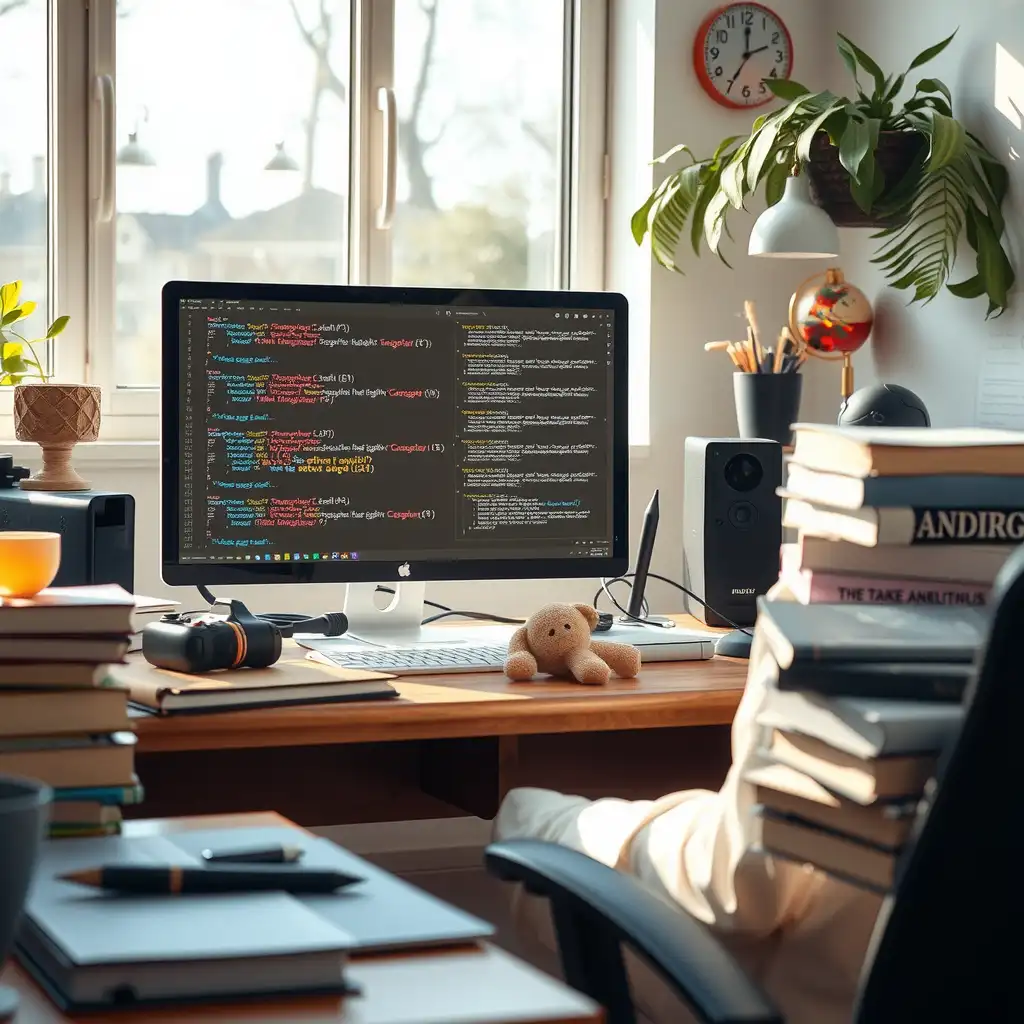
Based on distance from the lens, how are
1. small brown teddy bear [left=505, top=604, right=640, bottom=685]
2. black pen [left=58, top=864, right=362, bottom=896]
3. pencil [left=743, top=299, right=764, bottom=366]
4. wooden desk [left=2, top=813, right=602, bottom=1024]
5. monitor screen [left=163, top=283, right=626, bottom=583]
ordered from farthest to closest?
pencil [left=743, top=299, right=764, bottom=366] < monitor screen [left=163, top=283, right=626, bottom=583] < small brown teddy bear [left=505, top=604, right=640, bottom=685] < black pen [left=58, top=864, right=362, bottom=896] < wooden desk [left=2, top=813, right=602, bottom=1024]

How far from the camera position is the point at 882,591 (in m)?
1.14

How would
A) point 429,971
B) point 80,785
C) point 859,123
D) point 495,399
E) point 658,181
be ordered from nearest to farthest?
1. point 429,971
2. point 80,785
3. point 495,399
4. point 859,123
5. point 658,181

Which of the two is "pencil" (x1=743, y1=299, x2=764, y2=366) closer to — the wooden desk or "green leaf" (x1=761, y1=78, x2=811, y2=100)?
"green leaf" (x1=761, y1=78, x2=811, y2=100)

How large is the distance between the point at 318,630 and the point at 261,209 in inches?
54.0

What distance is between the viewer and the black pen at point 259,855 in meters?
1.00

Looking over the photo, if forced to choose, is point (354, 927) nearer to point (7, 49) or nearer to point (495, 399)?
point (495, 399)

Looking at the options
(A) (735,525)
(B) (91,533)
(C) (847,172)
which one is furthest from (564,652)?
(C) (847,172)

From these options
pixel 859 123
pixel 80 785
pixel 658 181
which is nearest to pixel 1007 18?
pixel 859 123

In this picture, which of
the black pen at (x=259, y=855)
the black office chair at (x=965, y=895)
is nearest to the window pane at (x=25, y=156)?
the black pen at (x=259, y=855)

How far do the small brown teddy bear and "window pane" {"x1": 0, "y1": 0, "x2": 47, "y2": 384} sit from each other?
1541 millimetres

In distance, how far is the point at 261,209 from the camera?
3195 millimetres

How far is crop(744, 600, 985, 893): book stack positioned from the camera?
93 cm

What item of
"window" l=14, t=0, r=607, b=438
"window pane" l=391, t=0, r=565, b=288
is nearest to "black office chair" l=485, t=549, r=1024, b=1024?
"window" l=14, t=0, r=607, b=438

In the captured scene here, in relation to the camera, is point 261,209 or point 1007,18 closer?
point 1007,18
